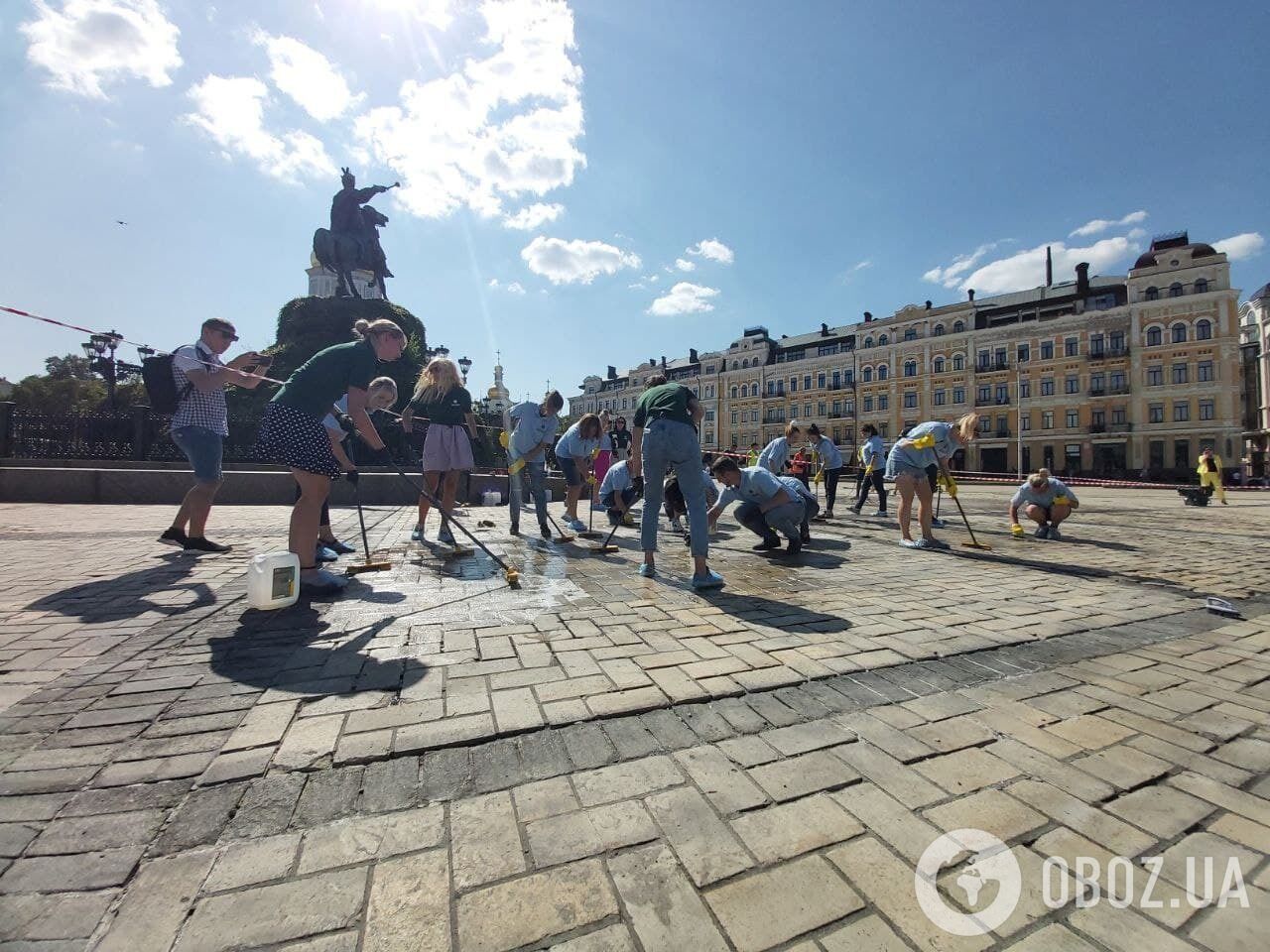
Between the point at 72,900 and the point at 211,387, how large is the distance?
14.8ft

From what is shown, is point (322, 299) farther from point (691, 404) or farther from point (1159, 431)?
point (1159, 431)

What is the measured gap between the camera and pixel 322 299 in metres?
22.8

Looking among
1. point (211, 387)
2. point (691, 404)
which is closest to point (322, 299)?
point (211, 387)

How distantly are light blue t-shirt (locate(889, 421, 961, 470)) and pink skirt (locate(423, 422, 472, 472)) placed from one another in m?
4.83

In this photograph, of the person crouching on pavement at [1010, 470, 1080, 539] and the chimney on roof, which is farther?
the chimney on roof

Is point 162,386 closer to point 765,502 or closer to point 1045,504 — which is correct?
point 765,502

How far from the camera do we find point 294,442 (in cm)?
358

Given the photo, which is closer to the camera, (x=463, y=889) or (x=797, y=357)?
(x=463, y=889)

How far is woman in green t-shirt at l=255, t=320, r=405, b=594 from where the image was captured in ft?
11.6

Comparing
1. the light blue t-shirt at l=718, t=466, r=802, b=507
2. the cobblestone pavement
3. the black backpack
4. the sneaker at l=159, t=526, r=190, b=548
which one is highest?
the black backpack

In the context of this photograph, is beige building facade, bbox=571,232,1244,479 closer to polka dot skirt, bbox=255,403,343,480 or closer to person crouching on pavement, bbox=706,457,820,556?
person crouching on pavement, bbox=706,457,820,556

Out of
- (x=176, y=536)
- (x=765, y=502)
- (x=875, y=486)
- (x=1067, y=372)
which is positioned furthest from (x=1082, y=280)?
(x=176, y=536)

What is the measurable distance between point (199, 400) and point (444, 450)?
212 cm

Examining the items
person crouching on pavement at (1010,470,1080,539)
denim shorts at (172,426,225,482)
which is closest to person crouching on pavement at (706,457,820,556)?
Result: person crouching on pavement at (1010,470,1080,539)
